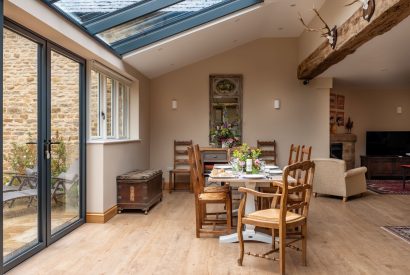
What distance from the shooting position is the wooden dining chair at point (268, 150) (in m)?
7.48

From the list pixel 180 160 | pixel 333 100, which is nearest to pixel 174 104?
pixel 180 160

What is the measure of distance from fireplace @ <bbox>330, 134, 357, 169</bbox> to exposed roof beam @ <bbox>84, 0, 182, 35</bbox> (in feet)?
19.5

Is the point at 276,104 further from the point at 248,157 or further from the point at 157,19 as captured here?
the point at 248,157

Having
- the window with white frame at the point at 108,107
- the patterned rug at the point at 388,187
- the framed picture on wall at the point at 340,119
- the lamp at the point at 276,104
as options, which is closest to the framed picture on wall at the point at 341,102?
the framed picture on wall at the point at 340,119

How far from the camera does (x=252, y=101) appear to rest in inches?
298

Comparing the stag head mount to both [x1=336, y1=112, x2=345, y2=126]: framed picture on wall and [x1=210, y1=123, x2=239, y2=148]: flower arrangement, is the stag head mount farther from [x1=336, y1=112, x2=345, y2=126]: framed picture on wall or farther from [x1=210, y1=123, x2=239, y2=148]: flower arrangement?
[x1=336, y1=112, x2=345, y2=126]: framed picture on wall

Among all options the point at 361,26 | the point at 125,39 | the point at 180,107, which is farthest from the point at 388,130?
the point at 125,39

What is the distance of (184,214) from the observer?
5.18 metres

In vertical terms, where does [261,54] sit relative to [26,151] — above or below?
above

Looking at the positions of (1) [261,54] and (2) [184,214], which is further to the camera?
(1) [261,54]

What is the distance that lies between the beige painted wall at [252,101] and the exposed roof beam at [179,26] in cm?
230

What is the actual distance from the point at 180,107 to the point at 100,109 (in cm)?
269

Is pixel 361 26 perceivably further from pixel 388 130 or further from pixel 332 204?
pixel 388 130

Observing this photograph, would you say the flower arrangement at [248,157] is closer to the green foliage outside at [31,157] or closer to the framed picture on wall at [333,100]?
the green foliage outside at [31,157]
